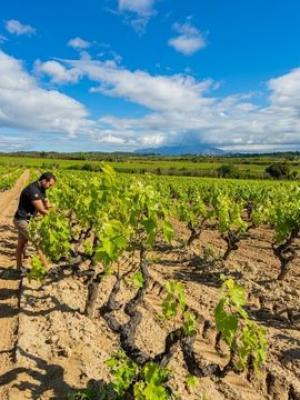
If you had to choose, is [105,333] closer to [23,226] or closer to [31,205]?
[23,226]

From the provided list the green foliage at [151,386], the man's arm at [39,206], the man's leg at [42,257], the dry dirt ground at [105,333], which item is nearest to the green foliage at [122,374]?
the green foliage at [151,386]

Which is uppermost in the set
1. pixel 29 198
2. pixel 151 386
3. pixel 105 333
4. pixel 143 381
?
pixel 29 198

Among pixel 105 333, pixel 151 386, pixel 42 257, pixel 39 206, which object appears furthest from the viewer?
pixel 39 206

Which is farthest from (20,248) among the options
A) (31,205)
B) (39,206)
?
(39,206)

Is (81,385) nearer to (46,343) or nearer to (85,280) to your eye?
(46,343)

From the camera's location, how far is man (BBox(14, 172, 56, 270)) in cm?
915

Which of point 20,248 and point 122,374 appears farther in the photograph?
point 20,248

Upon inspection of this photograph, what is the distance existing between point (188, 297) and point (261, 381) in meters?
3.07

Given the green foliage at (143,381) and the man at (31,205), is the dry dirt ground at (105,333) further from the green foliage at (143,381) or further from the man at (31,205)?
the green foliage at (143,381)

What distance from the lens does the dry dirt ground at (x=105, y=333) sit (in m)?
5.63

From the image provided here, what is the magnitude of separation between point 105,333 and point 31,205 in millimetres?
3598

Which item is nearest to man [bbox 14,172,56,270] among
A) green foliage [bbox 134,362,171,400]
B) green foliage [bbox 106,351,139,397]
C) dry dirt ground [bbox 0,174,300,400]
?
dry dirt ground [bbox 0,174,300,400]

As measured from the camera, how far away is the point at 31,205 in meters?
9.44

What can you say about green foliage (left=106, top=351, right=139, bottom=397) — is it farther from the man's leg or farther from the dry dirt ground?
the man's leg
